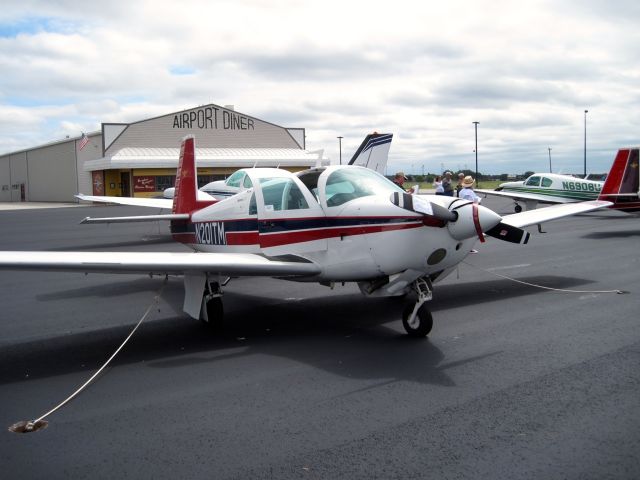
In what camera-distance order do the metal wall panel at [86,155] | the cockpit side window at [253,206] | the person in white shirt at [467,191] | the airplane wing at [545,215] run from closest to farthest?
the cockpit side window at [253,206] → the airplane wing at [545,215] → the person in white shirt at [467,191] → the metal wall panel at [86,155]

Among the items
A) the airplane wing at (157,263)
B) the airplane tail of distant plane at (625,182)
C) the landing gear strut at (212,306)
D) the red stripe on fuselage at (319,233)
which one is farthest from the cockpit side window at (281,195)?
the airplane tail of distant plane at (625,182)

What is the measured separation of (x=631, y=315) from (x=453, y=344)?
2925mm

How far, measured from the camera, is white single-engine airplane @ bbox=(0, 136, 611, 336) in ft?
21.1

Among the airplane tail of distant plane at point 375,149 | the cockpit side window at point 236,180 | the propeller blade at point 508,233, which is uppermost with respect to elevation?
the airplane tail of distant plane at point 375,149

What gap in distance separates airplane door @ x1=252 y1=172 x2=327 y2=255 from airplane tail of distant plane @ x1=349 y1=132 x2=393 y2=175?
1385cm

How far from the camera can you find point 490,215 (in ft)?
20.6

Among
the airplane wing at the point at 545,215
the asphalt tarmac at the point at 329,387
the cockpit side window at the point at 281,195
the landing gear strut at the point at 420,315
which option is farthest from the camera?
the airplane wing at the point at 545,215

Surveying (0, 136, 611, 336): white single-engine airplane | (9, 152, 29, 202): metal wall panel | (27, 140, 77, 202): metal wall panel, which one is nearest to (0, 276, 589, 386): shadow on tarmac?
(0, 136, 611, 336): white single-engine airplane

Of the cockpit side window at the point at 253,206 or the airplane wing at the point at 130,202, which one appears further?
the airplane wing at the point at 130,202

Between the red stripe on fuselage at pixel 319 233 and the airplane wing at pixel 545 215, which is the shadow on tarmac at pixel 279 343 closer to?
the red stripe on fuselage at pixel 319 233

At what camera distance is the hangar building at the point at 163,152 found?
51281 millimetres

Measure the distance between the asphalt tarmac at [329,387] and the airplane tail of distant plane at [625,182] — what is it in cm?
981

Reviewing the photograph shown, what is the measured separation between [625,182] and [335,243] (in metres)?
15.2

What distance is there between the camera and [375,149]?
21500 millimetres
